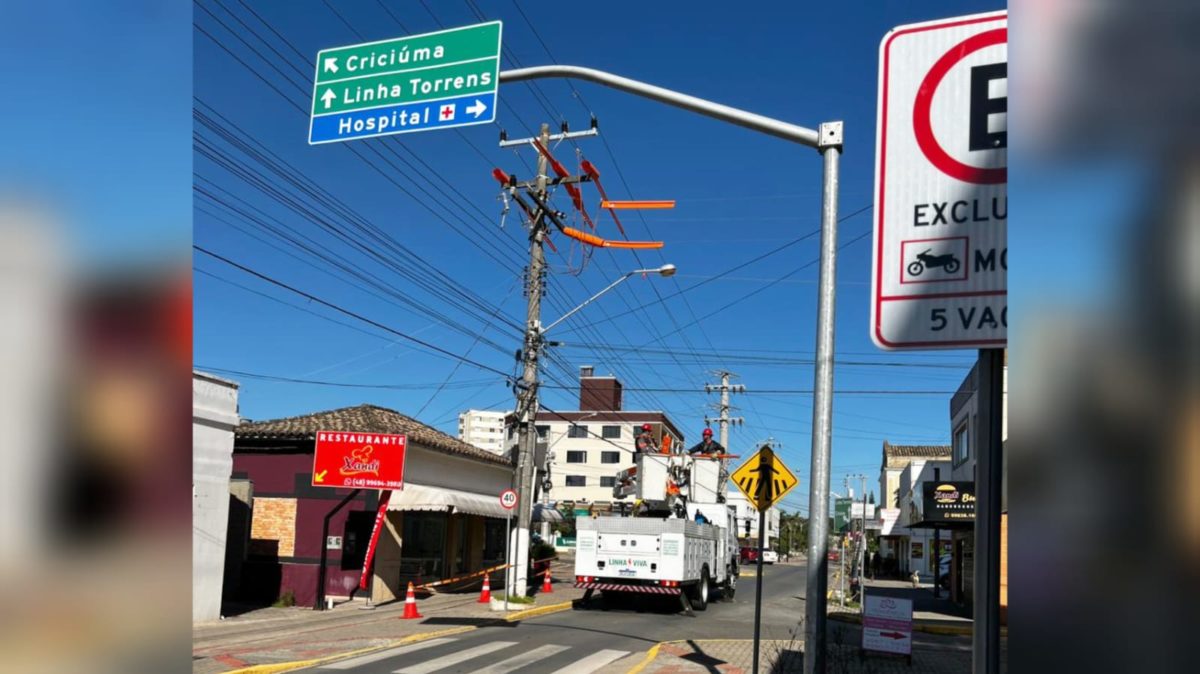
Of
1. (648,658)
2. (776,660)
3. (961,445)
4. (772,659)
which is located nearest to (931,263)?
(776,660)

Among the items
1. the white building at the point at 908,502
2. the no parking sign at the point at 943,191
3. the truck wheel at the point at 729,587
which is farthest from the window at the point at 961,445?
the no parking sign at the point at 943,191

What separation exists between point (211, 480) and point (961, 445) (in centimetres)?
2619

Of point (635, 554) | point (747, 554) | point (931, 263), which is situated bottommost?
point (747, 554)

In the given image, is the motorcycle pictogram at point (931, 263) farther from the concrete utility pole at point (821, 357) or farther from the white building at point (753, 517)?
the white building at point (753, 517)

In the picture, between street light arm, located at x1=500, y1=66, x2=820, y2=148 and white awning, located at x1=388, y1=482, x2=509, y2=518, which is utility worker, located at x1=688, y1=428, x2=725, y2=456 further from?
street light arm, located at x1=500, y1=66, x2=820, y2=148

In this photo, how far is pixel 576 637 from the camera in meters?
16.9

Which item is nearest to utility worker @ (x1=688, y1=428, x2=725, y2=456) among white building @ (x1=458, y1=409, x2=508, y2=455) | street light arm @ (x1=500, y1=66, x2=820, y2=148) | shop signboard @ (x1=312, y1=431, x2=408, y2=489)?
shop signboard @ (x1=312, y1=431, x2=408, y2=489)

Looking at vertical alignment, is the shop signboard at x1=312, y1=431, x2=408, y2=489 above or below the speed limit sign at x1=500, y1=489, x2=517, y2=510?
above

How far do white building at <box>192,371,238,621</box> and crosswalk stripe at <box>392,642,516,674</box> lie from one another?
5.94 metres

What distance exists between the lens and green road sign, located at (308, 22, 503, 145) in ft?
26.6

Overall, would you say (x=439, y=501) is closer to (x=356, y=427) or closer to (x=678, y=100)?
(x=356, y=427)

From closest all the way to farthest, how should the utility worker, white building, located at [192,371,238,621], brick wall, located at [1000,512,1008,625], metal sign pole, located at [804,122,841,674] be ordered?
brick wall, located at [1000,512,1008,625], metal sign pole, located at [804,122,841,674], white building, located at [192,371,238,621], the utility worker

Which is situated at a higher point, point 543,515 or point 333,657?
point 543,515

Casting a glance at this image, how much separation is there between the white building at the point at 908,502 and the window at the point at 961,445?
5.41 ft
